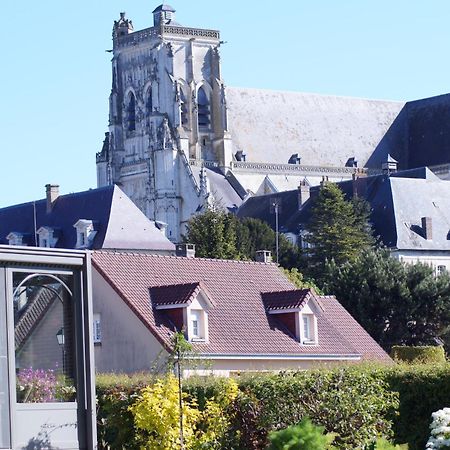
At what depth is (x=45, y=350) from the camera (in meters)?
18.5

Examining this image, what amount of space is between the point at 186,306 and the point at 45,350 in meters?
15.2

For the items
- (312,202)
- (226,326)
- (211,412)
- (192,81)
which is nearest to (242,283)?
(226,326)

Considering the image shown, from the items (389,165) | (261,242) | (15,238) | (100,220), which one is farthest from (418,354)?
(389,165)

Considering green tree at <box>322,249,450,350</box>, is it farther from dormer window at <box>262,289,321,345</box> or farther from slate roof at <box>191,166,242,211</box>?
slate roof at <box>191,166,242,211</box>

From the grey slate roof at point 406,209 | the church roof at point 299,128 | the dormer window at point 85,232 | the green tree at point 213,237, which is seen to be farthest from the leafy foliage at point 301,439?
the church roof at point 299,128

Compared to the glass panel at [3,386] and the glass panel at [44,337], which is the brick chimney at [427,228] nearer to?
the glass panel at [44,337]

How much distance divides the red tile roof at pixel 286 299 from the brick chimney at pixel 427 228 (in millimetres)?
57595

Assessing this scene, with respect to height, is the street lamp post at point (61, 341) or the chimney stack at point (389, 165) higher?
the chimney stack at point (389, 165)

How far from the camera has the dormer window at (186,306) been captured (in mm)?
33781

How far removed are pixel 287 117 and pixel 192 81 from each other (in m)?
9.44

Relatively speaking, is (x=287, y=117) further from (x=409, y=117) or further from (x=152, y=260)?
(x=152, y=260)

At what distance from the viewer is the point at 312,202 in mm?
101625

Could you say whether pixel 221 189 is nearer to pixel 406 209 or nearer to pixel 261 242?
pixel 406 209

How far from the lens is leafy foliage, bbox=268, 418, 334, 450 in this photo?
1762 cm
